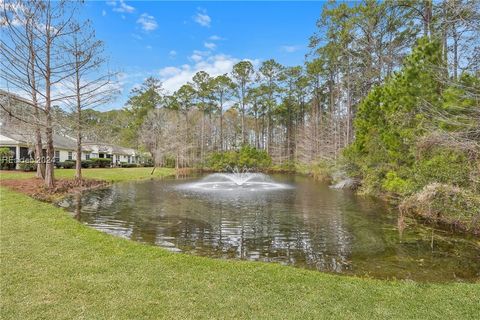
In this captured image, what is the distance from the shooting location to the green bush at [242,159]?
1425 inches

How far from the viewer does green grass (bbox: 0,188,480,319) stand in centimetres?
318

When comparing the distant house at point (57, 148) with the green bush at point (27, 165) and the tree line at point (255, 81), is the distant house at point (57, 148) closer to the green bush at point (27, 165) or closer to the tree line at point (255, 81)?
the green bush at point (27, 165)

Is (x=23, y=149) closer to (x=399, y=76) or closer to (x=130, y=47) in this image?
(x=130, y=47)

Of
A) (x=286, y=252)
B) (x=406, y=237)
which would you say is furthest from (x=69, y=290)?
(x=406, y=237)

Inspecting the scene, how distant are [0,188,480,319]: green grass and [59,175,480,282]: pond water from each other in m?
0.97

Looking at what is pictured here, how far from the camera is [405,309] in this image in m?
3.39

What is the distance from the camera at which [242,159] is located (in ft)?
118

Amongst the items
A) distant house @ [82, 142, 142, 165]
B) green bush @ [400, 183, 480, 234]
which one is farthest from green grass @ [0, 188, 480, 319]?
distant house @ [82, 142, 142, 165]

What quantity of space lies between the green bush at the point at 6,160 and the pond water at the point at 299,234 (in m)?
14.5

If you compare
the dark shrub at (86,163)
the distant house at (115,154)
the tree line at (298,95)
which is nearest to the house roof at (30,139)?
the dark shrub at (86,163)

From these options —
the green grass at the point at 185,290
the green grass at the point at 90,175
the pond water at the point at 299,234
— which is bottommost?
the pond water at the point at 299,234

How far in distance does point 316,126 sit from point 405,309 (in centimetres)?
3217

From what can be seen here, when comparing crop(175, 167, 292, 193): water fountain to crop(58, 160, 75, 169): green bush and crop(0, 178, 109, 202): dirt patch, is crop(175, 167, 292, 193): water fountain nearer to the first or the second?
crop(0, 178, 109, 202): dirt patch

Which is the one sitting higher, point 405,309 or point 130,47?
point 130,47
